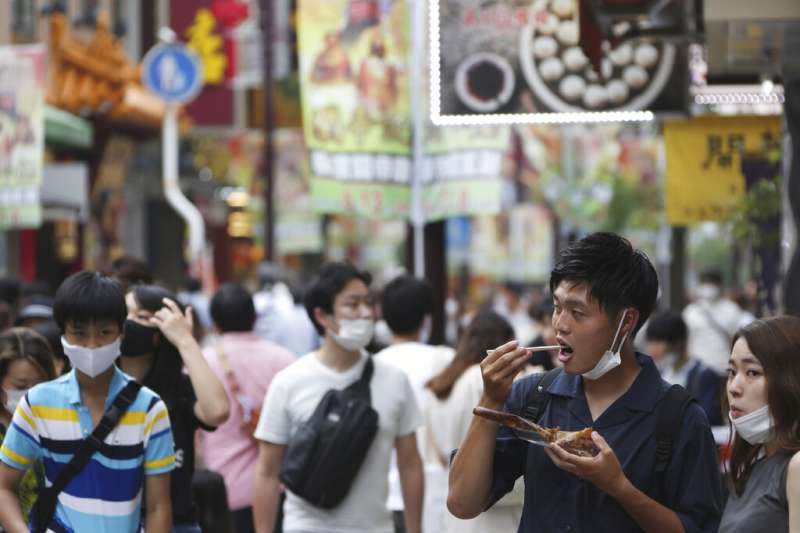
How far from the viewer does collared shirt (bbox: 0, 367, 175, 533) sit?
5.16 m

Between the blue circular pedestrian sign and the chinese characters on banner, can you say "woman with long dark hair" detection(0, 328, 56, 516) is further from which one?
the blue circular pedestrian sign

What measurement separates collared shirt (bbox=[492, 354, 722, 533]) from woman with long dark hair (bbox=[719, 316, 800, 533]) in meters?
0.20

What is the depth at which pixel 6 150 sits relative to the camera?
17078 millimetres

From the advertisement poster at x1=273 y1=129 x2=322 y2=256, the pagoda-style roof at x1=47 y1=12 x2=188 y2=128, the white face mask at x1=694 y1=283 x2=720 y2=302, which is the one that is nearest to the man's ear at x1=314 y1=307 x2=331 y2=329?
the white face mask at x1=694 y1=283 x2=720 y2=302

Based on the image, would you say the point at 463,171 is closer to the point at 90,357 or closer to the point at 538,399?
the point at 90,357

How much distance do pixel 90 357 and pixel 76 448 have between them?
315mm

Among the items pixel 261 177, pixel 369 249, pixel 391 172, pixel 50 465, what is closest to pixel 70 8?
pixel 261 177

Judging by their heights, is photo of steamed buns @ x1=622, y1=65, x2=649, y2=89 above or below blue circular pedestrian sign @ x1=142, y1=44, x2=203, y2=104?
below

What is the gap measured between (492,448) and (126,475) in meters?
1.65

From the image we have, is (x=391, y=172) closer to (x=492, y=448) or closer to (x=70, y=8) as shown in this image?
(x=492, y=448)

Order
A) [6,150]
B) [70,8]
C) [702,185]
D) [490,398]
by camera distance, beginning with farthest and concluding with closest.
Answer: [70,8] < [6,150] < [702,185] < [490,398]

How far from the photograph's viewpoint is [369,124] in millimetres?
12039

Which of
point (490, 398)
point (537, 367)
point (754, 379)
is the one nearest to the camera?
point (490, 398)

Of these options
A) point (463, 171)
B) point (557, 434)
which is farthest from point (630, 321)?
point (463, 171)
